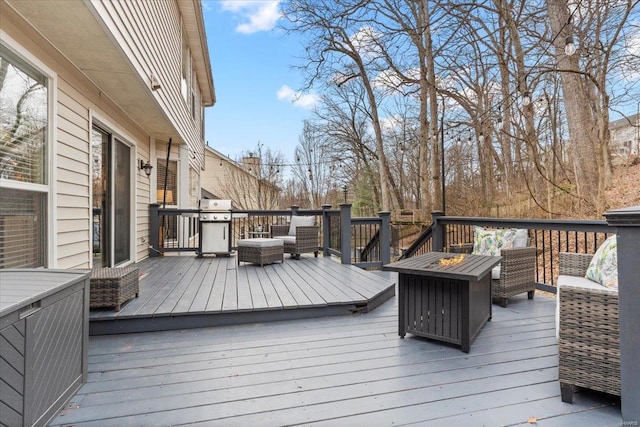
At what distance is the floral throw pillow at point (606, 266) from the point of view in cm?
239

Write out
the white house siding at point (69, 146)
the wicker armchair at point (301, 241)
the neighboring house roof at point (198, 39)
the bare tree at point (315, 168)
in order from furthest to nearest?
1. the bare tree at point (315, 168)
2. the neighboring house roof at point (198, 39)
3. the wicker armchair at point (301, 241)
4. the white house siding at point (69, 146)

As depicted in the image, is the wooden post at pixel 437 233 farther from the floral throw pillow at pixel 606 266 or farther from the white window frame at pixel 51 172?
the white window frame at pixel 51 172

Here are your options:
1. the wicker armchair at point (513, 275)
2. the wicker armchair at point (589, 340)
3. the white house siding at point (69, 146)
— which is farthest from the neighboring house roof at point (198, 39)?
the wicker armchair at point (589, 340)

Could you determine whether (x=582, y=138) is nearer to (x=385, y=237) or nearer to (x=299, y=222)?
(x=385, y=237)

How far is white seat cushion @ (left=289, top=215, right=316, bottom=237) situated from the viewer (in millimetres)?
6535

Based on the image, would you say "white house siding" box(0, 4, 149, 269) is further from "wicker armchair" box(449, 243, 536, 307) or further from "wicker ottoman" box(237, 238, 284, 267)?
"wicker armchair" box(449, 243, 536, 307)

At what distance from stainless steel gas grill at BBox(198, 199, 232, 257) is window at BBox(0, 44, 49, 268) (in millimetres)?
3574

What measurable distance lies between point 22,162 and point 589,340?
4023 millimetres

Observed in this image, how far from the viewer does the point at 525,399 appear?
6.23 feet

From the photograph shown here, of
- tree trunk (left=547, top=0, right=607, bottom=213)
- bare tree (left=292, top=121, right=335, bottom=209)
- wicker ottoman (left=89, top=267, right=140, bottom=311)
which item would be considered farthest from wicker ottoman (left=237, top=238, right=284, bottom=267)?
bare tree (left=292, top=121, right=335, bottom=209)

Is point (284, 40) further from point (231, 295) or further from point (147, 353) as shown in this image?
point (147, 353)

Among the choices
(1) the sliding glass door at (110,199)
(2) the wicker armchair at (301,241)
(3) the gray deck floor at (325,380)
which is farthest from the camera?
(2) the wicker armchair at (301,241)

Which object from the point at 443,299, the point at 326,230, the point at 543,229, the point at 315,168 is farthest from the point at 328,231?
the point at 315,168

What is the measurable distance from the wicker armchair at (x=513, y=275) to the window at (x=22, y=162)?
4.30 meters
